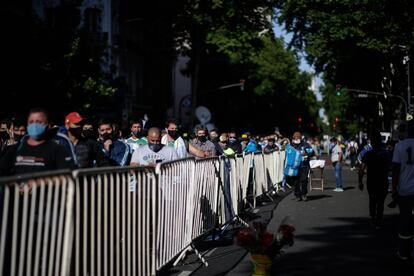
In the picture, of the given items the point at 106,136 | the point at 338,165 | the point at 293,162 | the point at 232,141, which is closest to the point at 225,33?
the point at 338,165

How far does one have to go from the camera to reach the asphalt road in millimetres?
8430

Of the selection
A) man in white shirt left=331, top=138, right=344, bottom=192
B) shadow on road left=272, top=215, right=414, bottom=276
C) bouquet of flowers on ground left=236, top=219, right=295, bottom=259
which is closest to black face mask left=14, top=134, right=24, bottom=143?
shadow on road left=272, top=215, right=414, bottom=276

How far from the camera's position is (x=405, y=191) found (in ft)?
29.6

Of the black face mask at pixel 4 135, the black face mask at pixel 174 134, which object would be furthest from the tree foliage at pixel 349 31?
the black face mask at pixel 174 134

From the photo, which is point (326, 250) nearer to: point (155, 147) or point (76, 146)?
point (155, 147)

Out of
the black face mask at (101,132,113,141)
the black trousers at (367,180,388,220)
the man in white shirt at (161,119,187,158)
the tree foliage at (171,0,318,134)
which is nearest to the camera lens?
the black face mask at (101,132,113,141)

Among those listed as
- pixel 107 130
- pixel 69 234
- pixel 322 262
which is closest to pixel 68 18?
pixel 107 130

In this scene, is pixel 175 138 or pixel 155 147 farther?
pixel 175 138

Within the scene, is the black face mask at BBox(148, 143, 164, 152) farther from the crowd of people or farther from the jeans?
the jeans

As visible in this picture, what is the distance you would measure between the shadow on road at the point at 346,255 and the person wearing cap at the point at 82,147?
2.33 metres

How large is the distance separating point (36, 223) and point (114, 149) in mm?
5185

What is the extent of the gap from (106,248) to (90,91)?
21.7m

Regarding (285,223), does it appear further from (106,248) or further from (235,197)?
(235,197)

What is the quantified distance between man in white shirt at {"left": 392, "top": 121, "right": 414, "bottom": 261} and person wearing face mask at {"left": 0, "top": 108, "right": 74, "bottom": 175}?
172 inches
